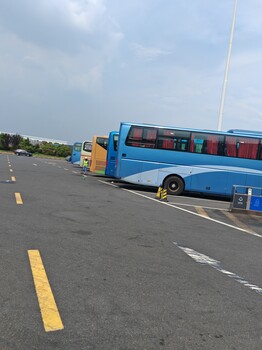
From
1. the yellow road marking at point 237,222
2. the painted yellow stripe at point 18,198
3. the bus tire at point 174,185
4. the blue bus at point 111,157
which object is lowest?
the painted yellow stripe at point 18,198

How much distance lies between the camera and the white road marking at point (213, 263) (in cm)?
484

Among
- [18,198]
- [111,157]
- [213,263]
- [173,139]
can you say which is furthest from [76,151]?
[213,263]

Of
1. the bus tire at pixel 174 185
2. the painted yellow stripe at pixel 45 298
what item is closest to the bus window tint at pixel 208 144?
the bus tire at pixel 174 185

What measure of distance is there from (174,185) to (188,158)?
1.46m

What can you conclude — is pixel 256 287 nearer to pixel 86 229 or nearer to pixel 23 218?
pixel 86 229

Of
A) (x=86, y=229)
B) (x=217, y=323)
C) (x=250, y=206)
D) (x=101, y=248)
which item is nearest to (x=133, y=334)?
(x=217, y=323)

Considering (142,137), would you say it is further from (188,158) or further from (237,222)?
(237,222)

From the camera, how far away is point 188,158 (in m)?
16.6

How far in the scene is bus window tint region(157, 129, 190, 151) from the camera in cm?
1662

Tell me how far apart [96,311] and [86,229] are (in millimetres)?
3786

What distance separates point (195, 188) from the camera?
16625mm

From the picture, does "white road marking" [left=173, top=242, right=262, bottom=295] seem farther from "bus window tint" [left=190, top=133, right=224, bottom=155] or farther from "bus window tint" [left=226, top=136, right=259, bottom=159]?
"bus window tint" [left=226, top=136, right=259, bottom=159]

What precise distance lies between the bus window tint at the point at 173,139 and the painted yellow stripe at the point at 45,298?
12183 millimetres

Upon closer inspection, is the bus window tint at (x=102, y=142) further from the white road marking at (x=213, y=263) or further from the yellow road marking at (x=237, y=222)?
the white road marking at (x=213, y=263)
